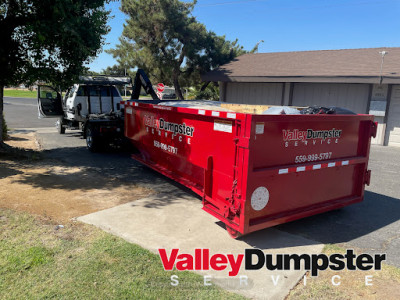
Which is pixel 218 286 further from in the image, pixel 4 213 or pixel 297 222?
pixel 4 213

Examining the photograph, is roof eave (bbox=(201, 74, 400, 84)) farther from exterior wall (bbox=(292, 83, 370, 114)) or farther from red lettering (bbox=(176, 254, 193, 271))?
red lettering (bbox=(176, 254, 193, 271))

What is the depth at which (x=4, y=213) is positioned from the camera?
5.00m

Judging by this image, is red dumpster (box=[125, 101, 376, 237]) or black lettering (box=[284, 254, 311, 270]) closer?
black lettering (box=[284, 254, 311, 270])

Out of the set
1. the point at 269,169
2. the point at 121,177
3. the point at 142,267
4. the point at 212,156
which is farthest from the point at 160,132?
the point at 142,267

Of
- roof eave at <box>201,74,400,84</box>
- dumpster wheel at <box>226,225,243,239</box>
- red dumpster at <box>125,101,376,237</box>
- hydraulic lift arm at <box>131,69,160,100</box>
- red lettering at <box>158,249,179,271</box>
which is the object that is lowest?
red lettering at <box>158,249,179,271</box>

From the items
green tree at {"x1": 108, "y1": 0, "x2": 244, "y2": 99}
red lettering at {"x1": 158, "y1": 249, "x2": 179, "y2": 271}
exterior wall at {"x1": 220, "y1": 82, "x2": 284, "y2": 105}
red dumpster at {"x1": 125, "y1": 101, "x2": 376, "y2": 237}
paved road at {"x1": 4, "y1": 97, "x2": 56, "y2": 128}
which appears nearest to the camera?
red lettering at {"x1": 158, "y1": 249, "x2": 179, "y2": 271}

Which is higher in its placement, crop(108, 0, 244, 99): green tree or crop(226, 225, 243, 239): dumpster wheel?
crop(108, 0, 244, 99): green tree

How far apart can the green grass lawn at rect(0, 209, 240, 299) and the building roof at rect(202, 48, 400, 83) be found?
12.3 meters

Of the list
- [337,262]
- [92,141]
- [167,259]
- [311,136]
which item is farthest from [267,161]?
[92,141]

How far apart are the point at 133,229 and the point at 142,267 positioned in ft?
3.45

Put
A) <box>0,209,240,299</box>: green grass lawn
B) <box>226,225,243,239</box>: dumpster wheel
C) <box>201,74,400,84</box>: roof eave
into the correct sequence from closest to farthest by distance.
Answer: <box>0,209,240,299</box>: green grass lawn, <box>226,225,243,239</box>: dumpster wheel, <box>201,74,400,84</box>: roof eave

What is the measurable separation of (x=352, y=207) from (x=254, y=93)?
477 inches

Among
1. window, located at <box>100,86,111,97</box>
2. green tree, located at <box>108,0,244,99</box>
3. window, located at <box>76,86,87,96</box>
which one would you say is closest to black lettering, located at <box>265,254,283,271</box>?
window, located at <box>100,86,111,97</box>

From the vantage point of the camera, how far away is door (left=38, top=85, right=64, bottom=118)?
1196cm
